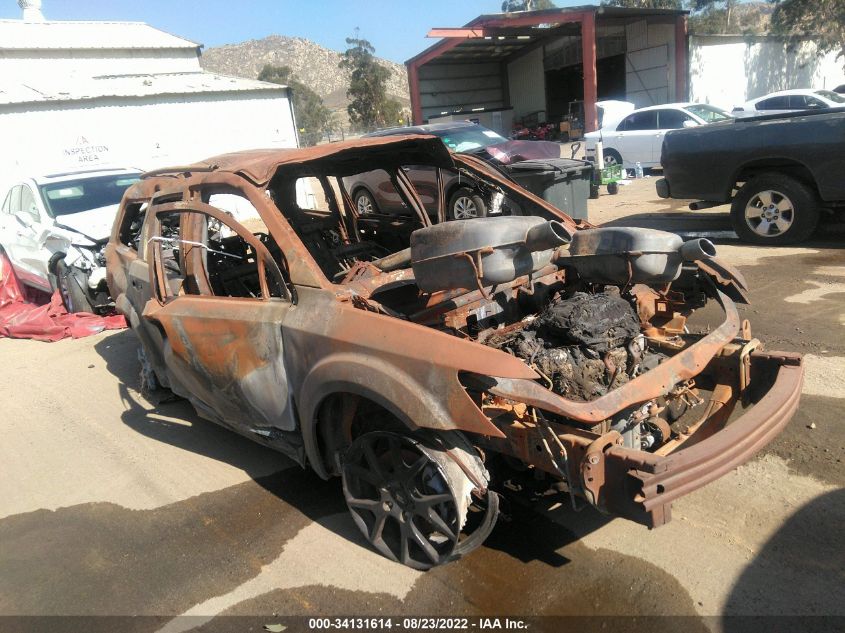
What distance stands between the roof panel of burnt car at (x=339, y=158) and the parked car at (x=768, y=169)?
4.71 meters

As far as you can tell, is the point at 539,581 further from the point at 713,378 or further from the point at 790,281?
the point at 790,281

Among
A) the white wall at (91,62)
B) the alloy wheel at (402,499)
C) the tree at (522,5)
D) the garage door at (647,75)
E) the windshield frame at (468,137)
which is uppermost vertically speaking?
the tree at (522,5)

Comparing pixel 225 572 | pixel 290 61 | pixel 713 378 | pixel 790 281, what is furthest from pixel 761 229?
pixel 290 61

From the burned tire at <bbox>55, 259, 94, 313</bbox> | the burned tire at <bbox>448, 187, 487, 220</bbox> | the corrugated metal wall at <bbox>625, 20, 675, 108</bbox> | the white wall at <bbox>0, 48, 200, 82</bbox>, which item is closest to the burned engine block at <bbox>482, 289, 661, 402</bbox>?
the burned tire at <bbox>448, 187, 487, 220</bbox>

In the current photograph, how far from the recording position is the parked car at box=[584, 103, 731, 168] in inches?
562

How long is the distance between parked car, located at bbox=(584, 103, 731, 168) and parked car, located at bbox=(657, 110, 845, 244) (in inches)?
251

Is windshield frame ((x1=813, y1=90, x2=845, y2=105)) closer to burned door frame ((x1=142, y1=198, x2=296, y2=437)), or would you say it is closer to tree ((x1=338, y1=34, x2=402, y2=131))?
burned door frame ((x1=142, y1=198, x2=296, y2=437))

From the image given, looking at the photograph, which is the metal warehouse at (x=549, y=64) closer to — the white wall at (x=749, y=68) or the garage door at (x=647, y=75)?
the garage door at (x=647, y=75)

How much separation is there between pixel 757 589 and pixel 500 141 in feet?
33.7

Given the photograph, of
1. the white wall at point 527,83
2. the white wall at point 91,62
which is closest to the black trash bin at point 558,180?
the white wall at point 91,62

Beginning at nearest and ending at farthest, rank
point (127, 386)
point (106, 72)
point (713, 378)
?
1. point (713, 378)
2. point (127, 386)
3. point (106, 72)

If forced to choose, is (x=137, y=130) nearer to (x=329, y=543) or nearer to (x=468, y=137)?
(x=468, y=137)

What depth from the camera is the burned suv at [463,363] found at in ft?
7.92

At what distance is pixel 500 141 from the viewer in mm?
11805
